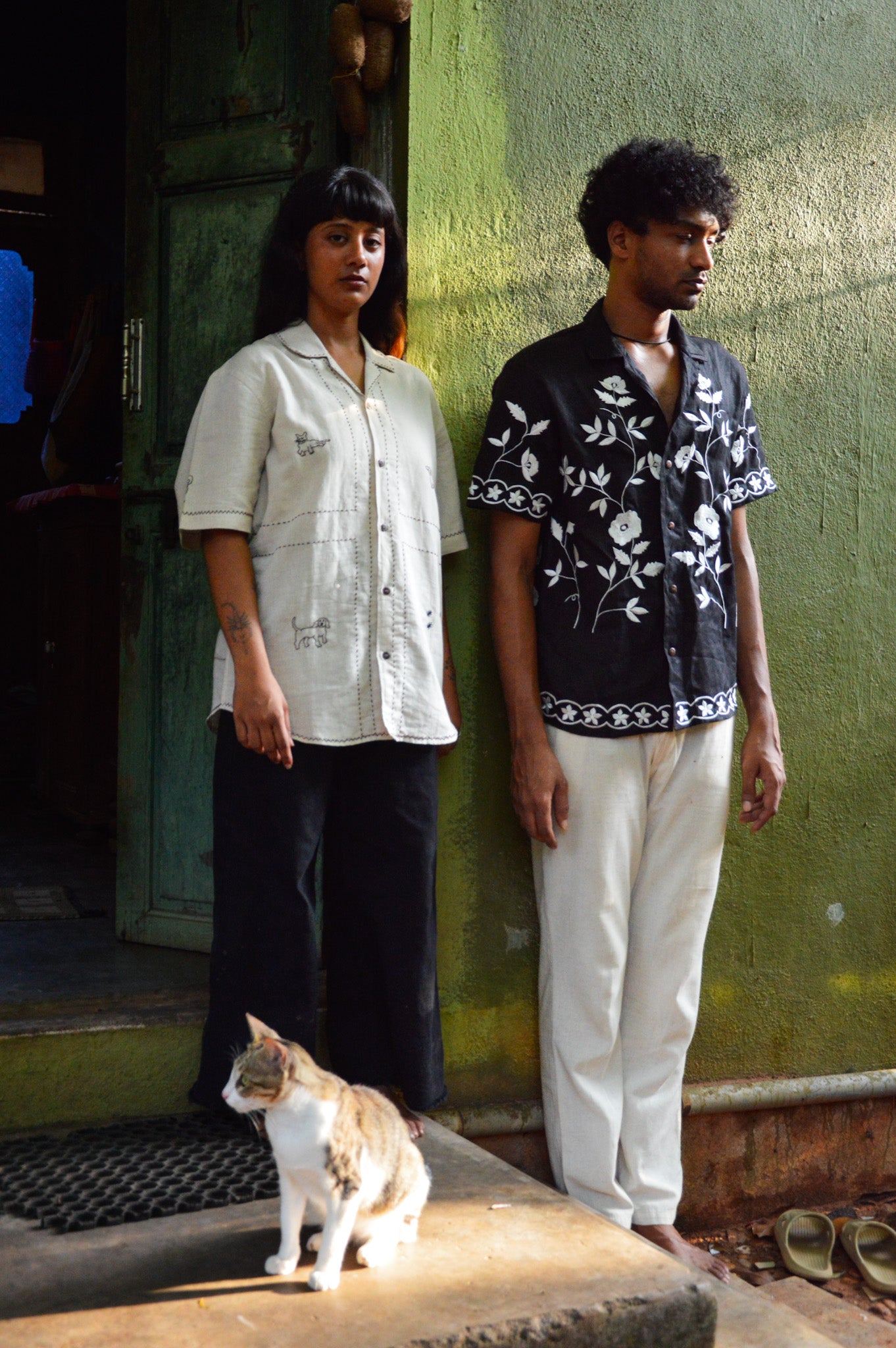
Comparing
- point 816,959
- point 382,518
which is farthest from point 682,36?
point 816,959

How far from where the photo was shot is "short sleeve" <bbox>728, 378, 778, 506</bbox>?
284 centimetres

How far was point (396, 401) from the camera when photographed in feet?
8.57

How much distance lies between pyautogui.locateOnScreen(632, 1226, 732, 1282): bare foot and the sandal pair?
40cm

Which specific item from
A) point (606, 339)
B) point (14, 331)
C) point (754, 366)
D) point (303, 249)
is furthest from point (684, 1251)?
point (14, 331)

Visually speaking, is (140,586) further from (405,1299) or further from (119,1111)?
(405,1299)

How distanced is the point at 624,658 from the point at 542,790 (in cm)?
33

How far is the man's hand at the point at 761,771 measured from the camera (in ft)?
9.43

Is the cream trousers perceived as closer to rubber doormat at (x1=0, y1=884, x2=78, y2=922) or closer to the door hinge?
the door hinge

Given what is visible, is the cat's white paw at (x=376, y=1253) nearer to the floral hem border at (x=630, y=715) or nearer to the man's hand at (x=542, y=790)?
the man's hand at (x=542, y=790)

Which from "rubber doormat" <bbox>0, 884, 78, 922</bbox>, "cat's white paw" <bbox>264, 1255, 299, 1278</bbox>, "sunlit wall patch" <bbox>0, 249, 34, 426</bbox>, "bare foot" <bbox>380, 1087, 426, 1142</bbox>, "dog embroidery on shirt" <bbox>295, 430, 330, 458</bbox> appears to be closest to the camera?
"cat's white paw" <bbox>264, 1255, 299, 1278</bbox>

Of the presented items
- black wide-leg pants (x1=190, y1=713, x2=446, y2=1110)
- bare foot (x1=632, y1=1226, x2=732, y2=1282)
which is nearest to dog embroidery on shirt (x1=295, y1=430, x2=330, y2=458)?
black wide-leg pants (x1=190, y1=713, x2=446, y2=1110)

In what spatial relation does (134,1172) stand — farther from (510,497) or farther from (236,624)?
(510,497)

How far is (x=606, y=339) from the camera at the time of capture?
2.72m

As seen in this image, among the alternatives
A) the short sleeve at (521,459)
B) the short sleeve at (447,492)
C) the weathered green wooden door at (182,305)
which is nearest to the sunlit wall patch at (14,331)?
the weathered green wooden door at (182,305)
